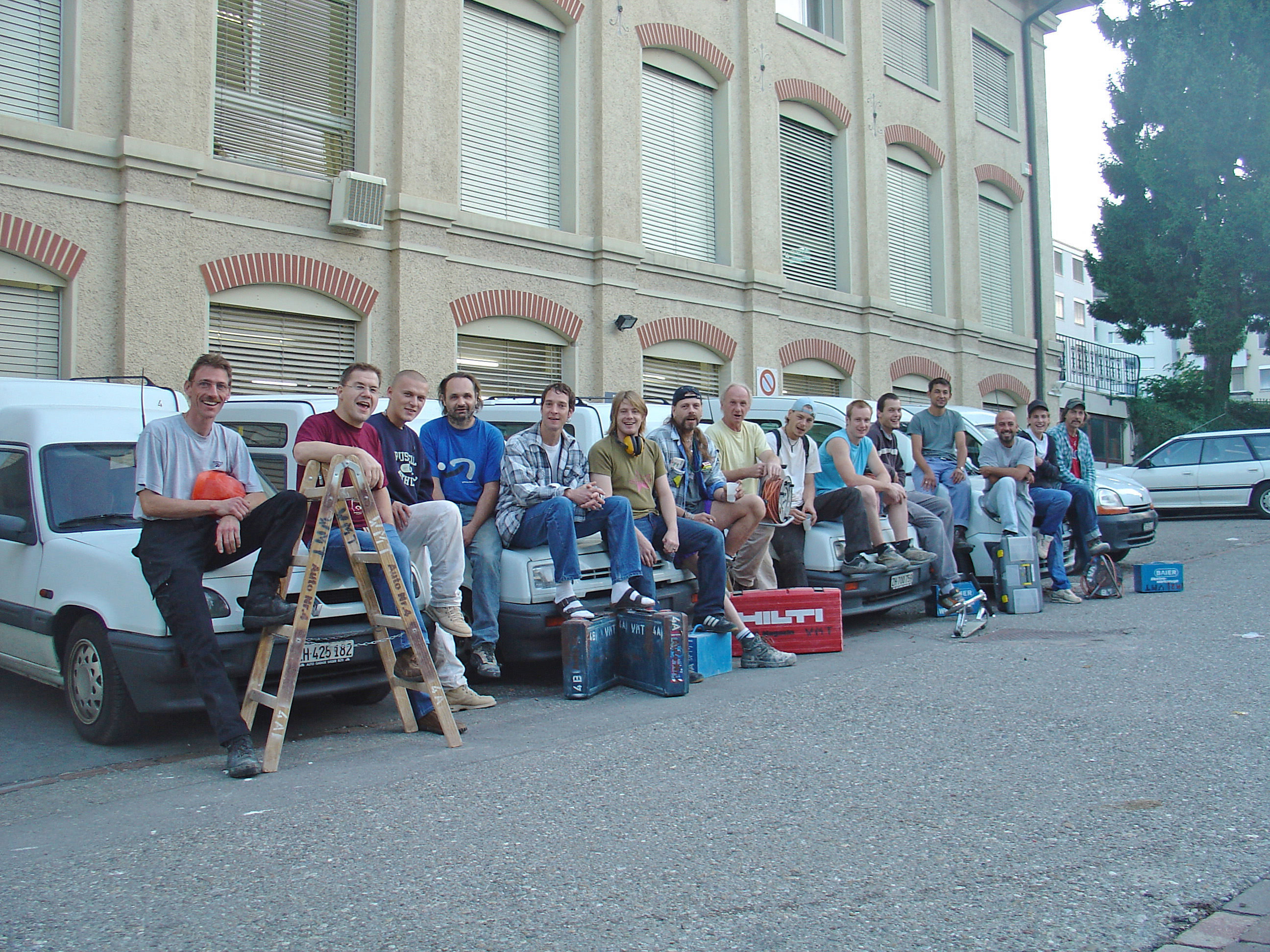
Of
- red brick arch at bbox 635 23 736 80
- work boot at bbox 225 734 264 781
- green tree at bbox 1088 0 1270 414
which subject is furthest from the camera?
green tree at bbox 1088 0 1270 414

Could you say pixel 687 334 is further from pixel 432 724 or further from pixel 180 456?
pixel 180 456

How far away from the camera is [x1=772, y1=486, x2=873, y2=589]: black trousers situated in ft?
28.3

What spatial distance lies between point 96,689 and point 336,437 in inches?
69.4

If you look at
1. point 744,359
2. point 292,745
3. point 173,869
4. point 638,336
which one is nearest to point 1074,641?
point 292,745

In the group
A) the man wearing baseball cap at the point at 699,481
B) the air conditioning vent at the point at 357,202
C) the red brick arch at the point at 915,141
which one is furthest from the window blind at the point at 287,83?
the red brick arch at the point at 915,141

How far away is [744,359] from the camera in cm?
1627

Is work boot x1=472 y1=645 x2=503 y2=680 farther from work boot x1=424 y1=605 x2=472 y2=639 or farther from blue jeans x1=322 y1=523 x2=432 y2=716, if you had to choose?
blue jeans x1=322 y1=523 x2=432 y2=716

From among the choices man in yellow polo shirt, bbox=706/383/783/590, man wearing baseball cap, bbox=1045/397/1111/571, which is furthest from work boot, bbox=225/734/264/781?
man wearing baseball cap, bbox=1045/397/1111/571

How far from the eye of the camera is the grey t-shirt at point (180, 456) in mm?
5141

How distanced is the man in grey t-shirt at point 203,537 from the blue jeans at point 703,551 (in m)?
2.65

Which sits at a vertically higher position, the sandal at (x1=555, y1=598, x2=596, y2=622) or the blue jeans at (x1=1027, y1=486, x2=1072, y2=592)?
the blue jeans at (x1=1027, y1=486, x2=1072, y2=592)

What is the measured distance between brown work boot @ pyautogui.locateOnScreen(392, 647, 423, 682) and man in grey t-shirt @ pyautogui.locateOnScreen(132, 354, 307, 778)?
661 mm

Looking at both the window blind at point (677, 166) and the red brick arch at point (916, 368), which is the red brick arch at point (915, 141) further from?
the window blind at point (677, 166)

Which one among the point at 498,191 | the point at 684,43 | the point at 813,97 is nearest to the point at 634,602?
the point at 498,191
